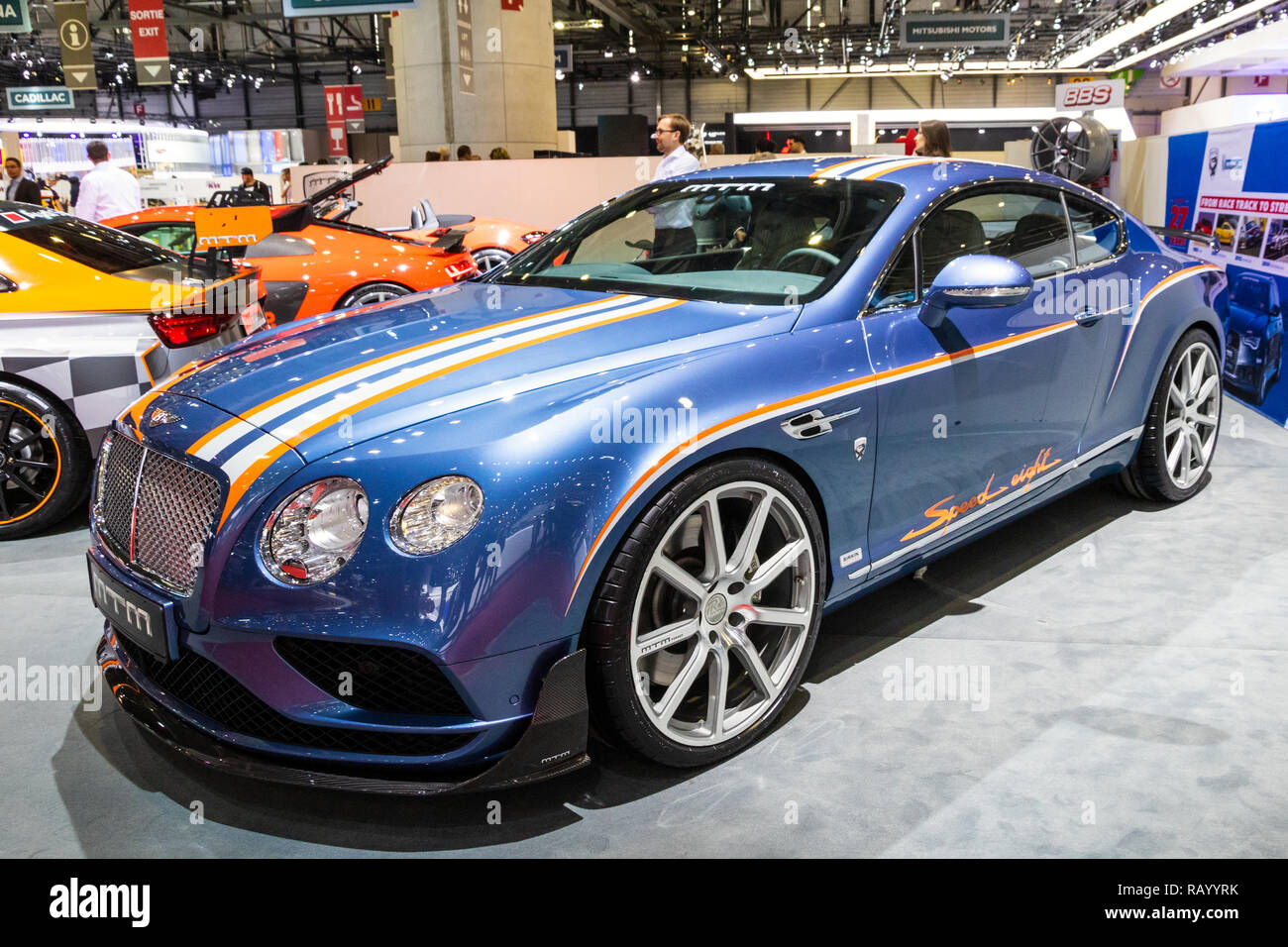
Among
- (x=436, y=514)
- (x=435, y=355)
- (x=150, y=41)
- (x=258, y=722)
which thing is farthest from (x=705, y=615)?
(x=150, y=41)

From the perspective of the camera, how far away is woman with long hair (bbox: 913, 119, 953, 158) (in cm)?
640

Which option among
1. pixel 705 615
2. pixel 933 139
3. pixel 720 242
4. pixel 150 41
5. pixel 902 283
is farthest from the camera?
pixel 150 41

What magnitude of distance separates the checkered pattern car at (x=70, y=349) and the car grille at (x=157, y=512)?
144 centimetres

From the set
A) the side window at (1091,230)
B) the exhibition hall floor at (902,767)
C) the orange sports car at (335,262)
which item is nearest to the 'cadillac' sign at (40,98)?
the orange sports car at (335,262)

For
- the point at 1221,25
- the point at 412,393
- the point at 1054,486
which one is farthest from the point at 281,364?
Answer: the point at 1221,25

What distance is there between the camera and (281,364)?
227 cm

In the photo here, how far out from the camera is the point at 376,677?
72.6 inches

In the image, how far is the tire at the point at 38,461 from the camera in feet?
11.8

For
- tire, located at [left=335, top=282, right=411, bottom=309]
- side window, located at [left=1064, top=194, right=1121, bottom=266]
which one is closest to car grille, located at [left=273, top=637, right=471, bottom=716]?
side window, located at [left=1064, top=194, right=1121, bottom=266]

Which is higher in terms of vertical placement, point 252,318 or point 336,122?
point 336,122

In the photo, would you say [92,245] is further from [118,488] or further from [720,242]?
[720,242]

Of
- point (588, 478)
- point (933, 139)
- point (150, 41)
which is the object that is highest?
point (150, 41)

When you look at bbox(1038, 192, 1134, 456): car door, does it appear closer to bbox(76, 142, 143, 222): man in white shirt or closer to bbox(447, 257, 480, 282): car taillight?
bbox(447, 257, 480, 282): car taillight

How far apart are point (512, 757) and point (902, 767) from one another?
0.88 meters
